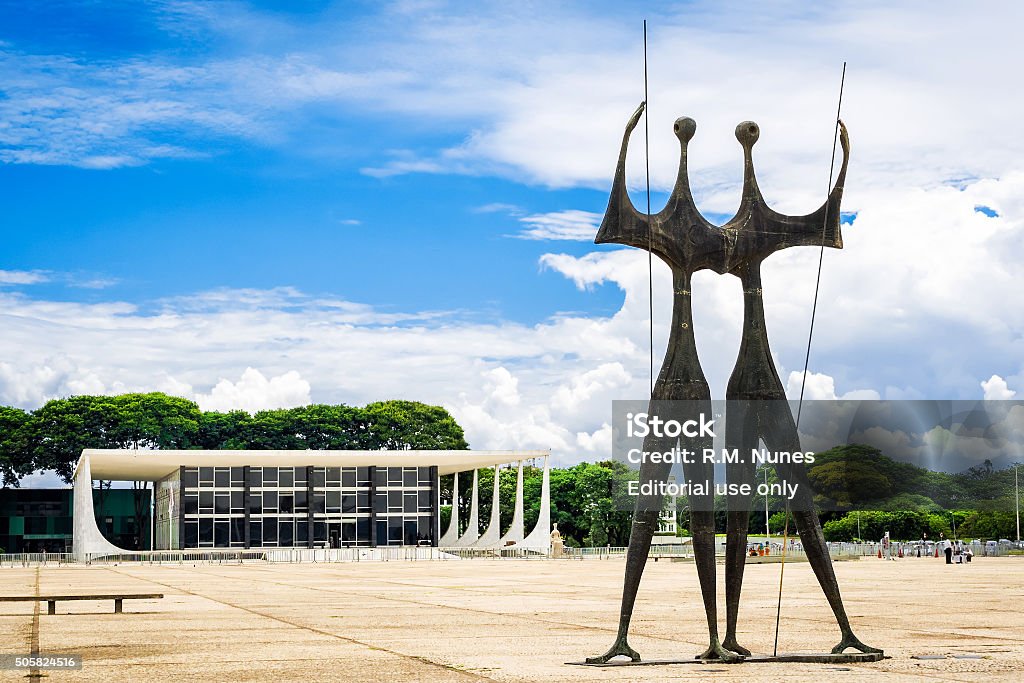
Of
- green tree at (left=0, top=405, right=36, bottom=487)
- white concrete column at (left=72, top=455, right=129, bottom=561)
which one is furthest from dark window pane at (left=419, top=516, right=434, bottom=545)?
green tree at (left=0, top=405, right=36, bottom=487)

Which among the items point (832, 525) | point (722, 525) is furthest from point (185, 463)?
point (832, 525)

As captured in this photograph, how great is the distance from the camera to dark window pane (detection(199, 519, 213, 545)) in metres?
80.3

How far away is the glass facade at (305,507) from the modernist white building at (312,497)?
0.07 metres

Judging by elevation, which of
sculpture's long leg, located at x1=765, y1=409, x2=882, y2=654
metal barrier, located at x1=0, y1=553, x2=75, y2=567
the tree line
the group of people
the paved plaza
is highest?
the tree line

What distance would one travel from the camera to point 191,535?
80000mm

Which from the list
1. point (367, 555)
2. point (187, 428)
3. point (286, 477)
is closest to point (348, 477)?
point (286, 477)

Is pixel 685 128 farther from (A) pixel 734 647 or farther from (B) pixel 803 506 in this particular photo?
(A) pixel 734 647

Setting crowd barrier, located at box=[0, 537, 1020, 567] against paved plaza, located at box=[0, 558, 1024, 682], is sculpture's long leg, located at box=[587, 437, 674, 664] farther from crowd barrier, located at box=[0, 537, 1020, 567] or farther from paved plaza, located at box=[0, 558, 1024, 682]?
crowd barrier, located at box=[0, 537, 1020, 567]

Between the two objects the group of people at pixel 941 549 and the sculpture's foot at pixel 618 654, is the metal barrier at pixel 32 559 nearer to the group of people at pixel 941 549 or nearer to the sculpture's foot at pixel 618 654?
the group of people at pixel 941 549

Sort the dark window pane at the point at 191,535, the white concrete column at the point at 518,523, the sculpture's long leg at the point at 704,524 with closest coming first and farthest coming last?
the sculpture's long leg at the point at 704,524 < the dark window pane at the point at 191,535 < the white concrete column at the point at 518,523

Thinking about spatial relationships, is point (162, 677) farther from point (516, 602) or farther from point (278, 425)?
point (278, 425)

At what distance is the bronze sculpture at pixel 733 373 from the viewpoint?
43.0 ft

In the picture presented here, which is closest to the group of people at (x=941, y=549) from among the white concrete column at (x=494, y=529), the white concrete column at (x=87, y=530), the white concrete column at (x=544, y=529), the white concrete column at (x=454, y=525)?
the white concrete column at (x=544, y=529)

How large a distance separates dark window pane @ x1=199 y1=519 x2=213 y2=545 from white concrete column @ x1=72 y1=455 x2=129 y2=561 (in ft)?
24.9
